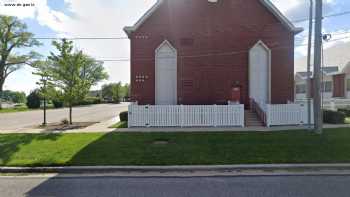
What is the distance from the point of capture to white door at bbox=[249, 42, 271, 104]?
1952 cm

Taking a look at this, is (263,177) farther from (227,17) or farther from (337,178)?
(227,17)

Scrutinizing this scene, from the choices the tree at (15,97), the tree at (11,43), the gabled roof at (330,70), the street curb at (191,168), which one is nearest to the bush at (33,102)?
the tree at (11,43)

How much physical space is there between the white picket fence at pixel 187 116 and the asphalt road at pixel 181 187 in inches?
349

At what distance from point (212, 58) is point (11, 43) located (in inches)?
1820

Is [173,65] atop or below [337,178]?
atop

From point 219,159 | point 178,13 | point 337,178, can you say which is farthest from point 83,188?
point 178,13

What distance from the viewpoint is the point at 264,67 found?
19641 millimetres

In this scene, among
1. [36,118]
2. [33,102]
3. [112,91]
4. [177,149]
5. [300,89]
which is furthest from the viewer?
[112,91]

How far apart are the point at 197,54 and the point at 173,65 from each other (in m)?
1.83

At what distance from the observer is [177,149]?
368 inches

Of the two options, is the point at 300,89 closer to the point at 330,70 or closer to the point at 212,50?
the point at 330,70

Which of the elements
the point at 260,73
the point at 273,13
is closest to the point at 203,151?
the point at 260,73

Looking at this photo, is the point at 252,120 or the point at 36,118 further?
the point at 36,118

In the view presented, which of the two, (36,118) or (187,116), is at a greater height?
(187,116)
